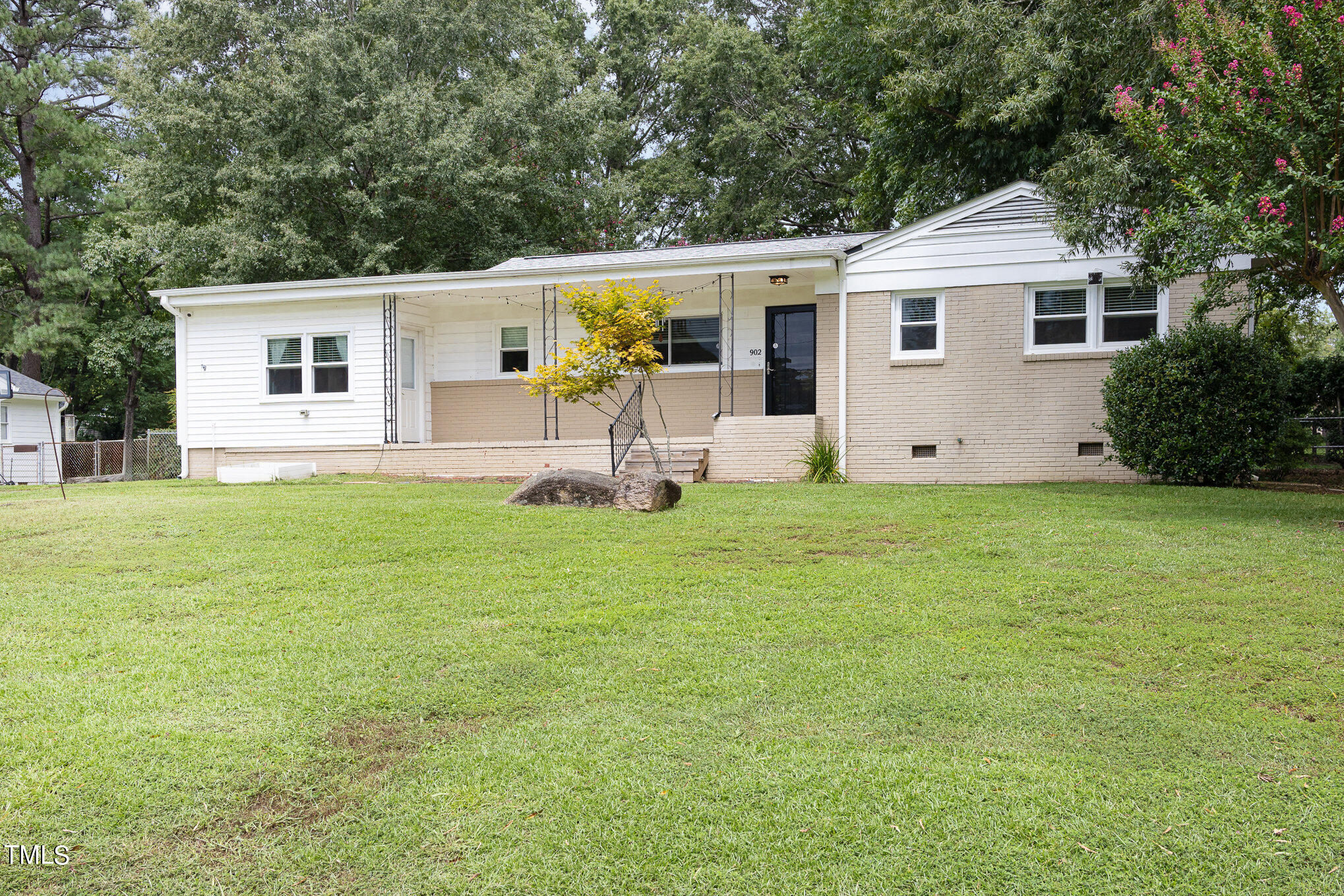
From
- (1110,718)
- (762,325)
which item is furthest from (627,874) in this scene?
(762,325)

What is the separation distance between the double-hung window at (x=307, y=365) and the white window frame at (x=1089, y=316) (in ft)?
36.7

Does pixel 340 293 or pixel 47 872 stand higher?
pixel 340 293

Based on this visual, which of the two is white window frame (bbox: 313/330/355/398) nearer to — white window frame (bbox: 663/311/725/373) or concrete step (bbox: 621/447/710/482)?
white window frame (bbox: 663/311/725/373)

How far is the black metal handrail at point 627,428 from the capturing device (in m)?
12.5

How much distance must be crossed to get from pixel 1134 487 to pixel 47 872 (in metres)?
11.0

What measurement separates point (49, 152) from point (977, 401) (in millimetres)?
26888

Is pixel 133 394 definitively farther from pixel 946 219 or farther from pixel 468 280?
pixel 946 219

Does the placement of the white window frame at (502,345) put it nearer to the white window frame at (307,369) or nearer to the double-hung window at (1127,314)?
the white window frame at (307,369)

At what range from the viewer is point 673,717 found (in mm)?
3404

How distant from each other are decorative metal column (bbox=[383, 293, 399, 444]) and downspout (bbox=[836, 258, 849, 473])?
761cm

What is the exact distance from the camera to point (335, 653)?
4086 millimetres

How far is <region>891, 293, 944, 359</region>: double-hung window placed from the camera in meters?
13.0

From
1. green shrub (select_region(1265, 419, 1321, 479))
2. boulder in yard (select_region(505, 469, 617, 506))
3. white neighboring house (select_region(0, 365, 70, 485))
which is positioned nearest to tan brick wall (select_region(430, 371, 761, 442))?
boulder in yard (select_region(505, 469, 617, 506))

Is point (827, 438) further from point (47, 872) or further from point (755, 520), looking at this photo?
point (47, 872)
